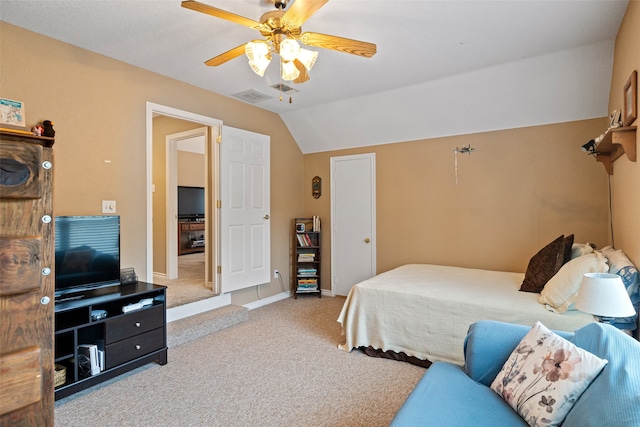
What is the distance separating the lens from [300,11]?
190 cm

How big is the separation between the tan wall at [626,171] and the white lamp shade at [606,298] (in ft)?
2.20

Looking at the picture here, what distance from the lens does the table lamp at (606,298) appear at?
61.7 inches

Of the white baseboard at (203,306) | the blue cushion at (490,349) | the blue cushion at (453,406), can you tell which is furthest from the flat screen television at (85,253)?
the blue cushion at (490,349)

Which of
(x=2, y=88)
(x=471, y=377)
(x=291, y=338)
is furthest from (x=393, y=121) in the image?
(x=2, y=88)

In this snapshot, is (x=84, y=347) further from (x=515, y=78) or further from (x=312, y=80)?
(x=515, y=78)

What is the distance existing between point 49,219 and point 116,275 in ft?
5.47

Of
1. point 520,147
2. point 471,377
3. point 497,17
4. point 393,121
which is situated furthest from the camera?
point 393,121

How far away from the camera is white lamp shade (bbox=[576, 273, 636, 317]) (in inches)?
61.7

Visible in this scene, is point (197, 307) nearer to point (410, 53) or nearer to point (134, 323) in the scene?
point (134, 323)

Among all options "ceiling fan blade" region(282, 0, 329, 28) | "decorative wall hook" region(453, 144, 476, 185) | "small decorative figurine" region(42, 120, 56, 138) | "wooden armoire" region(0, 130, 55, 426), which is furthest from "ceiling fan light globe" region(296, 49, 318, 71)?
"decorative wall hook" region(453, 144, 476, 185)

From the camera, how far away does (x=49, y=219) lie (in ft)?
4.44

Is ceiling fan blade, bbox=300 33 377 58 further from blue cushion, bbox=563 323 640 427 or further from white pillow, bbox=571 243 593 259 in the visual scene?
white pillow, bbox=571 243 593 259

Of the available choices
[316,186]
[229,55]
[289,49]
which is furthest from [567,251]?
[316,186]

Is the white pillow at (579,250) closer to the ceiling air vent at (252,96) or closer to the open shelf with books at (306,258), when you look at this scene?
the open shelf with books at (306,258)
